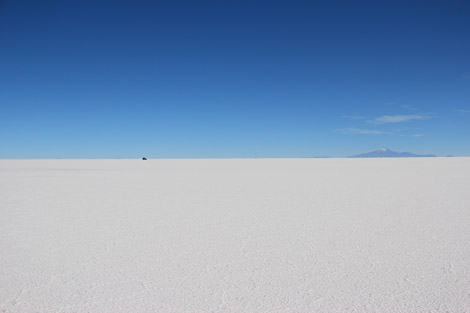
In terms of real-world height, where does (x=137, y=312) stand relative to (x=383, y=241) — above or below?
below

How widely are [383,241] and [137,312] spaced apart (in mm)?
2685

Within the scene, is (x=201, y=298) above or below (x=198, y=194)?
below

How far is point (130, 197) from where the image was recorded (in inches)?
268

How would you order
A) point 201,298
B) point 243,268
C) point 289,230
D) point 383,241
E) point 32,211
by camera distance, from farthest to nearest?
point 32,211 < point 289,230 < point 383,241 < point 243,268 < point 201,298

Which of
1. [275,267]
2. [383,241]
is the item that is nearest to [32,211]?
[275,267]

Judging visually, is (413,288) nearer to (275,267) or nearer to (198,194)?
(275,267)

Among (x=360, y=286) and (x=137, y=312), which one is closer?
(x=137, y=312)

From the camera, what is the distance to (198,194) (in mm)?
7238

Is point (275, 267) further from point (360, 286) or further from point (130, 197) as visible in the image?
point (130, 197)

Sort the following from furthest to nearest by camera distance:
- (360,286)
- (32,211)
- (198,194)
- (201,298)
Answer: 1. (198,194)
2. (32,211)
3. (360,286)
4. (201,298)

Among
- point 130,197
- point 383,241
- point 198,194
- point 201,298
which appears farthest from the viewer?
point 198,194

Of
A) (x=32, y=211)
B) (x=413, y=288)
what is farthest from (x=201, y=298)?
(x=32, y=211)

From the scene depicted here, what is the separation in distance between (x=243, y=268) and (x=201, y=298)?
1.97 feet

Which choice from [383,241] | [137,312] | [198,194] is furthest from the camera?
[198,194]
